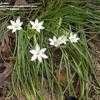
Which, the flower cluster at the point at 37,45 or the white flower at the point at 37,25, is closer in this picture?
the flower cluster at the point at 37,45

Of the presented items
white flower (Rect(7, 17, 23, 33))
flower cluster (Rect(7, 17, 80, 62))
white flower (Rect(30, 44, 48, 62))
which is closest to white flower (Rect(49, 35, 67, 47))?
flower cluster (Rect(7, 17, 80, 62))

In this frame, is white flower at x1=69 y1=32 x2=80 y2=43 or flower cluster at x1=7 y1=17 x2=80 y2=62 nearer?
flower cluster at x1=7 y1=17 x2=80 y2=62

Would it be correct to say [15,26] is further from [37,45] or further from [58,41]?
[58,41]

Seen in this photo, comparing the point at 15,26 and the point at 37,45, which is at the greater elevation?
the point at 15,26

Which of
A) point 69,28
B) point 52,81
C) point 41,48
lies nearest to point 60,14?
point 69,28

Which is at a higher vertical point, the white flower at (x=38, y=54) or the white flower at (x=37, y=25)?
the white flower at (x=37, y=25)

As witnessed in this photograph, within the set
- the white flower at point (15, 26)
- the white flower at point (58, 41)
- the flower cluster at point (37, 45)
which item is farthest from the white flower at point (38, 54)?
the white flower at point (15, 26)

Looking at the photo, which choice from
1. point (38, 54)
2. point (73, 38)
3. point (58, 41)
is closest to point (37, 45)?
point (38, 54)

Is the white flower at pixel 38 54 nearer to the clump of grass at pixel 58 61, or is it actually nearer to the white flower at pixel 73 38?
the clump of grass at pixel 58 61

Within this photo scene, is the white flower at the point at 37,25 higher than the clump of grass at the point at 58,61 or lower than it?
higher

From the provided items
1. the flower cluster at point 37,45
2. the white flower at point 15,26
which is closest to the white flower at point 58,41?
the flower cluster at point 37,45

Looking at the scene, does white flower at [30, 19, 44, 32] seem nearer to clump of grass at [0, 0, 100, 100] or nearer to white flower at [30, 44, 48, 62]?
clump of grass at [0, 0, 100, 100]

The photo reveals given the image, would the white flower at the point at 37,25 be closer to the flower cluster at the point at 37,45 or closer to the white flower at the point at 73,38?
the flower cluster at the point at 37,45
